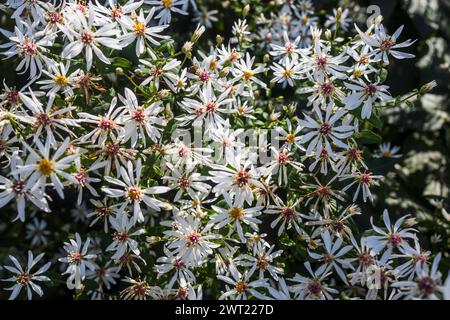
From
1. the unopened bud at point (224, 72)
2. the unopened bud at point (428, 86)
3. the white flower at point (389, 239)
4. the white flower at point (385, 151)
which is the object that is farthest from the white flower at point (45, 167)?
the white flower at point (385, 151)

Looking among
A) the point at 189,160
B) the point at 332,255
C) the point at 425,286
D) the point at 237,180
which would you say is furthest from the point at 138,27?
the point at 425,286

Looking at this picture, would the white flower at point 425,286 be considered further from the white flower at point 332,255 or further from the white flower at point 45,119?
the white flower at point 45,119

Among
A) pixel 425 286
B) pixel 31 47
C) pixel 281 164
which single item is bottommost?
pixel 425 286

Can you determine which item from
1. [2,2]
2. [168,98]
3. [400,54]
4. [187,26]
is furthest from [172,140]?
[187,26]

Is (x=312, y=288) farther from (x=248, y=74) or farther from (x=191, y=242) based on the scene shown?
(x=248, y=74)

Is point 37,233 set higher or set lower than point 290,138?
higher

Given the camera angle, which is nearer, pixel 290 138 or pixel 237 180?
pixel 237 180

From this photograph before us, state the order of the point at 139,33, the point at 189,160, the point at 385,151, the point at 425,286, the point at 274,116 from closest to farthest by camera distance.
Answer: the point at 425,286 → the point at 189,160 → the point at 139,33 → the point at 274,116 → the point at 385,151

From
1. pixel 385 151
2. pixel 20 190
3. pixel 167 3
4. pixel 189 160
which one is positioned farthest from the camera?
pixel 385 151
